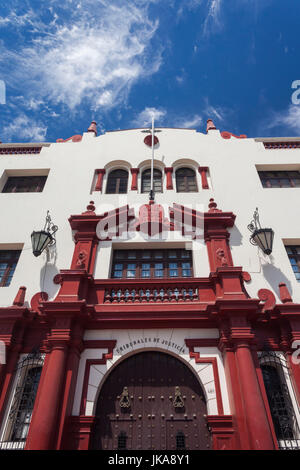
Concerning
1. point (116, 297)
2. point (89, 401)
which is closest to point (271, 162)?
point (116, 297)

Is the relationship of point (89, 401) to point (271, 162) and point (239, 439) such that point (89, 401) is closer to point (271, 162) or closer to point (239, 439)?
point (239, 439)

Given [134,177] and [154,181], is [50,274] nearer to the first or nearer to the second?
[134,177]

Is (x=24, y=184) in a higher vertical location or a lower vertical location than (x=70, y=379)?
higher

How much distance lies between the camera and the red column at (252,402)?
6.06 metres

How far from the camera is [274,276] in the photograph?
901 centimetres

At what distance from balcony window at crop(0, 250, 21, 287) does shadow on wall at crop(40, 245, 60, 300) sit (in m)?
1.21

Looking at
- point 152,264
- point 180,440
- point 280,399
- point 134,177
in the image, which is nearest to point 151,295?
point 152,264

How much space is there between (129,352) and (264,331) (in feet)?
12.0

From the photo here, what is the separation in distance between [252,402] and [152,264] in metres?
4.78

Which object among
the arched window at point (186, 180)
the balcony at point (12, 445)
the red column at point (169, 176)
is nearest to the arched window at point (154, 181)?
the red column at point (169, 176)

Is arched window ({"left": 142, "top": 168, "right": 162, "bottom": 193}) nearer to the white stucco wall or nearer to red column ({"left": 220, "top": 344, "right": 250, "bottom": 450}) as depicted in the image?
the white stucco wall

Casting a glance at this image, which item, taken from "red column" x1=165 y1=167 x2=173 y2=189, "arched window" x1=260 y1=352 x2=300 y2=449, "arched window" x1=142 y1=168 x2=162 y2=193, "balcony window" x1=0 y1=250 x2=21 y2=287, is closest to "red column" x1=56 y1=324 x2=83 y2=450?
"balcony window" x1=0 y1=250 x2=21 y2=287

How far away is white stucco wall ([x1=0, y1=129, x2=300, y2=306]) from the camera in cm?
929

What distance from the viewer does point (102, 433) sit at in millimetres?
6887
